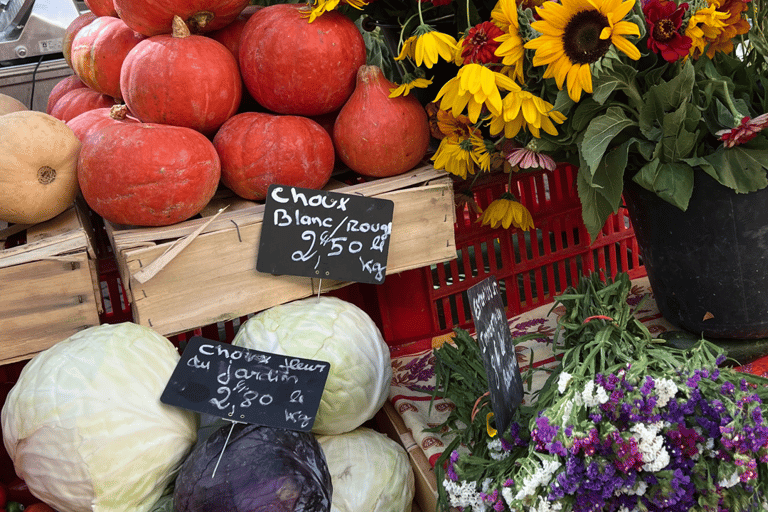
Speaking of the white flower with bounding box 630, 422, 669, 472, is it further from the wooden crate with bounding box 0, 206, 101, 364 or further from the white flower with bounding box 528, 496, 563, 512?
the wooden crate with bounding box 0, 206, 101, 364

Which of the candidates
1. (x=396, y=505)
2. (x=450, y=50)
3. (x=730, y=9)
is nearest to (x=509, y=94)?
(x=450, y=50)

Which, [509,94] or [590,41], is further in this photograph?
[509,94]

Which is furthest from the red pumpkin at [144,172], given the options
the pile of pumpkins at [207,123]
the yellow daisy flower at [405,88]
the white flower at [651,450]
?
the white flower at [651,450]

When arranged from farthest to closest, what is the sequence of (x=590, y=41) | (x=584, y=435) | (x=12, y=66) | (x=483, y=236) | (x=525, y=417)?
(x=12, y=66), (x=483, y=236), (x=525, y=417), (x=590, y=41), (x=584, y=435)

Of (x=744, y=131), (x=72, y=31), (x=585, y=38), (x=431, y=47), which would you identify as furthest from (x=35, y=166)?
(x=744, y=131)

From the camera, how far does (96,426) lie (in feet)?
3.32

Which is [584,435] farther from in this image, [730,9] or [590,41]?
[730,9]

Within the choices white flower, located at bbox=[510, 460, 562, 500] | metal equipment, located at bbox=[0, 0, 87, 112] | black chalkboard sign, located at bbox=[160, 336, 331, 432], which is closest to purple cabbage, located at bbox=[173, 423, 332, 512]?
black chalkboard sign, located at bbox=[160, 336, 331, 432]

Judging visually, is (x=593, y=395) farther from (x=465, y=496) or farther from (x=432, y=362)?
(x=432, y=362)

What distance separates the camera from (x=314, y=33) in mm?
1263

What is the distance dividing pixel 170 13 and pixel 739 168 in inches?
43.0

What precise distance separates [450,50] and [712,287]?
668 millimetres

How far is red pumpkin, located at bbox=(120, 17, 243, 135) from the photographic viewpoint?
48.1 inches

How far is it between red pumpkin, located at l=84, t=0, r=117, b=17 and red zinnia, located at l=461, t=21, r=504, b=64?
927 mm
